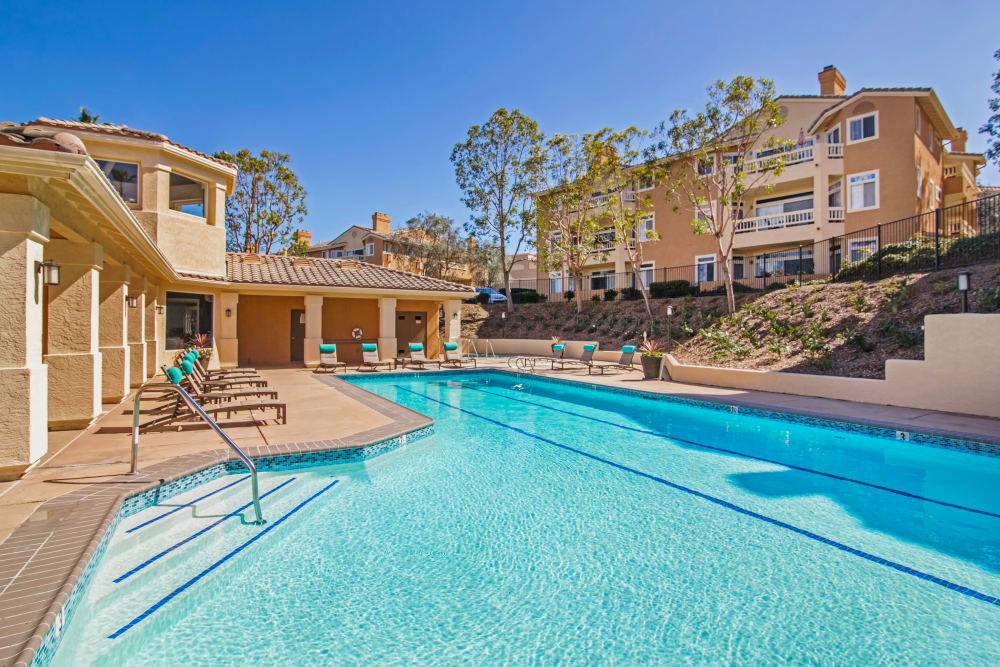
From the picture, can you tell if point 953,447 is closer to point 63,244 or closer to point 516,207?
point 63,244

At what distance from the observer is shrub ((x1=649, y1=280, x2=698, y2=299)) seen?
80.8ft

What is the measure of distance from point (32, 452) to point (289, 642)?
12.9 ft

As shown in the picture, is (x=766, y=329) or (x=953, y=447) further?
(x=766, y=329)

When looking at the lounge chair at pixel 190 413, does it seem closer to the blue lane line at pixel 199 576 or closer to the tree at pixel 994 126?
the blue lane line at pixel 199 576

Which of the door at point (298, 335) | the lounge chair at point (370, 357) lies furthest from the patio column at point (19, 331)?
the door at point (298, 335)

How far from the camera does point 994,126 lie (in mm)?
19578

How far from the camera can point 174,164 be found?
579 inches

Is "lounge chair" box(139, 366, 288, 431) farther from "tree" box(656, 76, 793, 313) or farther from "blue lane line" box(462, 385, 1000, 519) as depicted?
"tree" box(656, 76, 793, 313)

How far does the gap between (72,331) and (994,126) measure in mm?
30199

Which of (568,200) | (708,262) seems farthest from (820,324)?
(568,200)

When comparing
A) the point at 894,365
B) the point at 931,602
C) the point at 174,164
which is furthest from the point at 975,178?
the point at 174,164

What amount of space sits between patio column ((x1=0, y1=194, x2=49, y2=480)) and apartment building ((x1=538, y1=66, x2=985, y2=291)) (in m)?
20.9

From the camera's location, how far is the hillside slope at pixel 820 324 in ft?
39.9

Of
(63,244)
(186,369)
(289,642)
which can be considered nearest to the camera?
(289,642)
